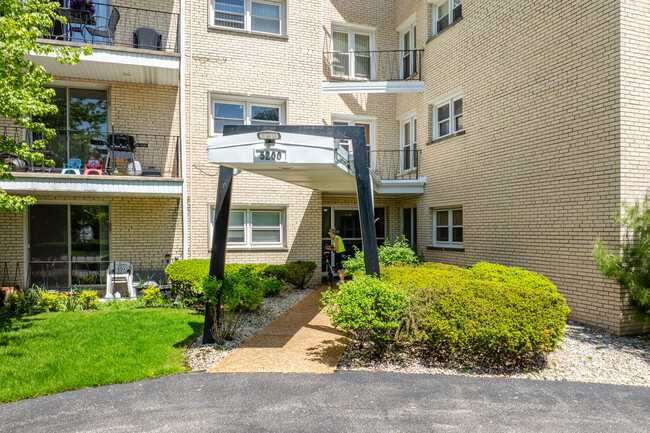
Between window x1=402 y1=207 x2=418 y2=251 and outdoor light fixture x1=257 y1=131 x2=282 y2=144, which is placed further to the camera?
window x1=402 y1=207 x2=418 y2=251

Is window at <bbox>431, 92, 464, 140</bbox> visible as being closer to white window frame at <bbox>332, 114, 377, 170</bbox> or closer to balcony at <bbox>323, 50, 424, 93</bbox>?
balcony at <bbox>323, 50, 424, 93</bbox>

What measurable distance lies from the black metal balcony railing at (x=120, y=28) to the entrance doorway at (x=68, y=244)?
4.55 meters

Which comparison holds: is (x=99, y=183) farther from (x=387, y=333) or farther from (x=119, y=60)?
(x=387, y=333)

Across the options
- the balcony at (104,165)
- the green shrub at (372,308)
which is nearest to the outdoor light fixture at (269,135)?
the green shrub at (372,308)

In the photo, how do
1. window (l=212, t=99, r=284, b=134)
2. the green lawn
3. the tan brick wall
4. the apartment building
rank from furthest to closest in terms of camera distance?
window (l=212, t=99, r=284, b=134), the apartment building, the tan brick wall, the green lawn

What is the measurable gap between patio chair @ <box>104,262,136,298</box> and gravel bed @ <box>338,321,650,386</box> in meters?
6.83

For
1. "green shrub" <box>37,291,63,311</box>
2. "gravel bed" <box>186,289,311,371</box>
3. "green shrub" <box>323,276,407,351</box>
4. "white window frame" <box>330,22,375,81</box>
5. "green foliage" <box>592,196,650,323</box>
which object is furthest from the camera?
"white window frame" <box>330,22,375,81</box>

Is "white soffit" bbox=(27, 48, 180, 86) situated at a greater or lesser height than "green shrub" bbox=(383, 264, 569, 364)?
greater

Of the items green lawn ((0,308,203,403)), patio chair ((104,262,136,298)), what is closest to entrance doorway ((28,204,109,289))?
patio chair ((104,262,136,298))

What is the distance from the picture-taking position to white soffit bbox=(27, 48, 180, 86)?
9898 millimetres

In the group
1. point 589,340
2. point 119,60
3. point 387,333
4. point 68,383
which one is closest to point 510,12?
point 589,340

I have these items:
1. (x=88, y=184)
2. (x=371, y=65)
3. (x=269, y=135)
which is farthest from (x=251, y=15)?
(x=269, y=135)

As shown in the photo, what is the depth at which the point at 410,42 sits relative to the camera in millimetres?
14727

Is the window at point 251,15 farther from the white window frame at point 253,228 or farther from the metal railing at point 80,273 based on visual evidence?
the metal railing at point 80,273
